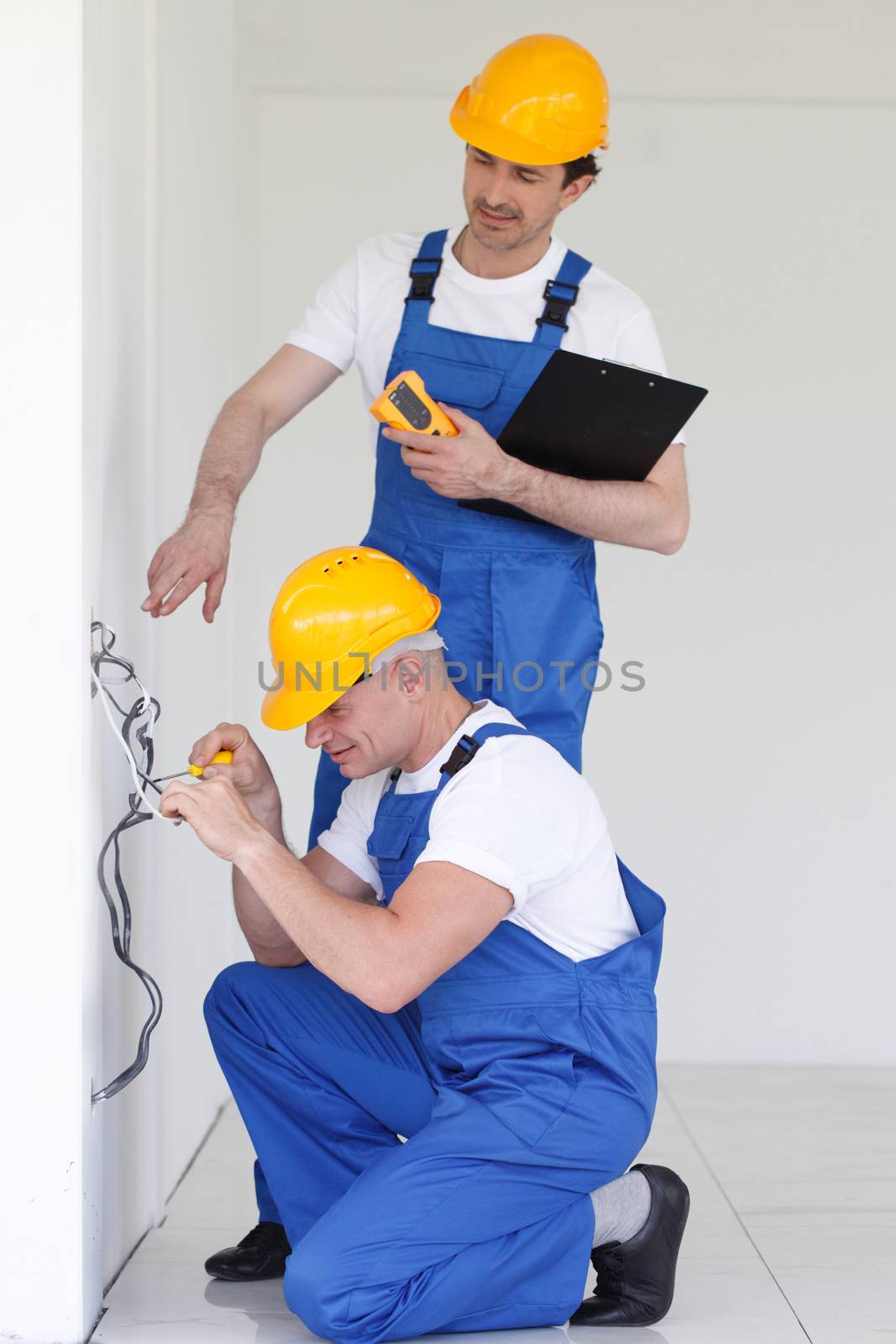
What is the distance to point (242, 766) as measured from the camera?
2.25 m

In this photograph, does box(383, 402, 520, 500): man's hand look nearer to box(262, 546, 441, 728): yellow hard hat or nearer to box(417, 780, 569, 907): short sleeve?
box(262, 546, 441, 728): yellow hard hat

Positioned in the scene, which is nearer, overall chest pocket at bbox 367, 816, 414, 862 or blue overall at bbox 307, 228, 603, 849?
overall chest pocket at bbox 367, 816, 414, 862

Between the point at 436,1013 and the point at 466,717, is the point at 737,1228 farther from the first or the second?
the point at 466,717

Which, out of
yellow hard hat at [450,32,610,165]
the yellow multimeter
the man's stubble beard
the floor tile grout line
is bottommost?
the floor tile grout line

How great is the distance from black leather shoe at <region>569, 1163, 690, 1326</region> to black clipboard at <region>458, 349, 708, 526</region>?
43.2 inches

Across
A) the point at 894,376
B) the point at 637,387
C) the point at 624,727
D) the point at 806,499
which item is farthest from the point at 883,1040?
the point at 637,387

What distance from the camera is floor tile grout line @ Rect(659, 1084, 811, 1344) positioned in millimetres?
2359

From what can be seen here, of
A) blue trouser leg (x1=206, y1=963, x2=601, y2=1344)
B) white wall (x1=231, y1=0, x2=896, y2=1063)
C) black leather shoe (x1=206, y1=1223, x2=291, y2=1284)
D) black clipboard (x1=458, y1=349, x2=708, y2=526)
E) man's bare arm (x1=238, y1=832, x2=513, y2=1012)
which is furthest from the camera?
white wall (x1=231, y1=0, x2=896, y2=1063)

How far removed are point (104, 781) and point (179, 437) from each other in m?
0.91

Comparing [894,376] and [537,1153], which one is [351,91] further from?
[537,1153]

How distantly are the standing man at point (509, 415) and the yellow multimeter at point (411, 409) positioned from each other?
0.04 m

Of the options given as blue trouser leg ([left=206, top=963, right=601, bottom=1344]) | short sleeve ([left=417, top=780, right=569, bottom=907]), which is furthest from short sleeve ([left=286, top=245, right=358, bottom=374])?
blue trouser leg ([left=206, top=963, right=601, bottom=1344])

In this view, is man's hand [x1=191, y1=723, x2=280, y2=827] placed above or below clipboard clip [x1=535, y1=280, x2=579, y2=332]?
below

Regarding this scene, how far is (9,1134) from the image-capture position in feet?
6.68
